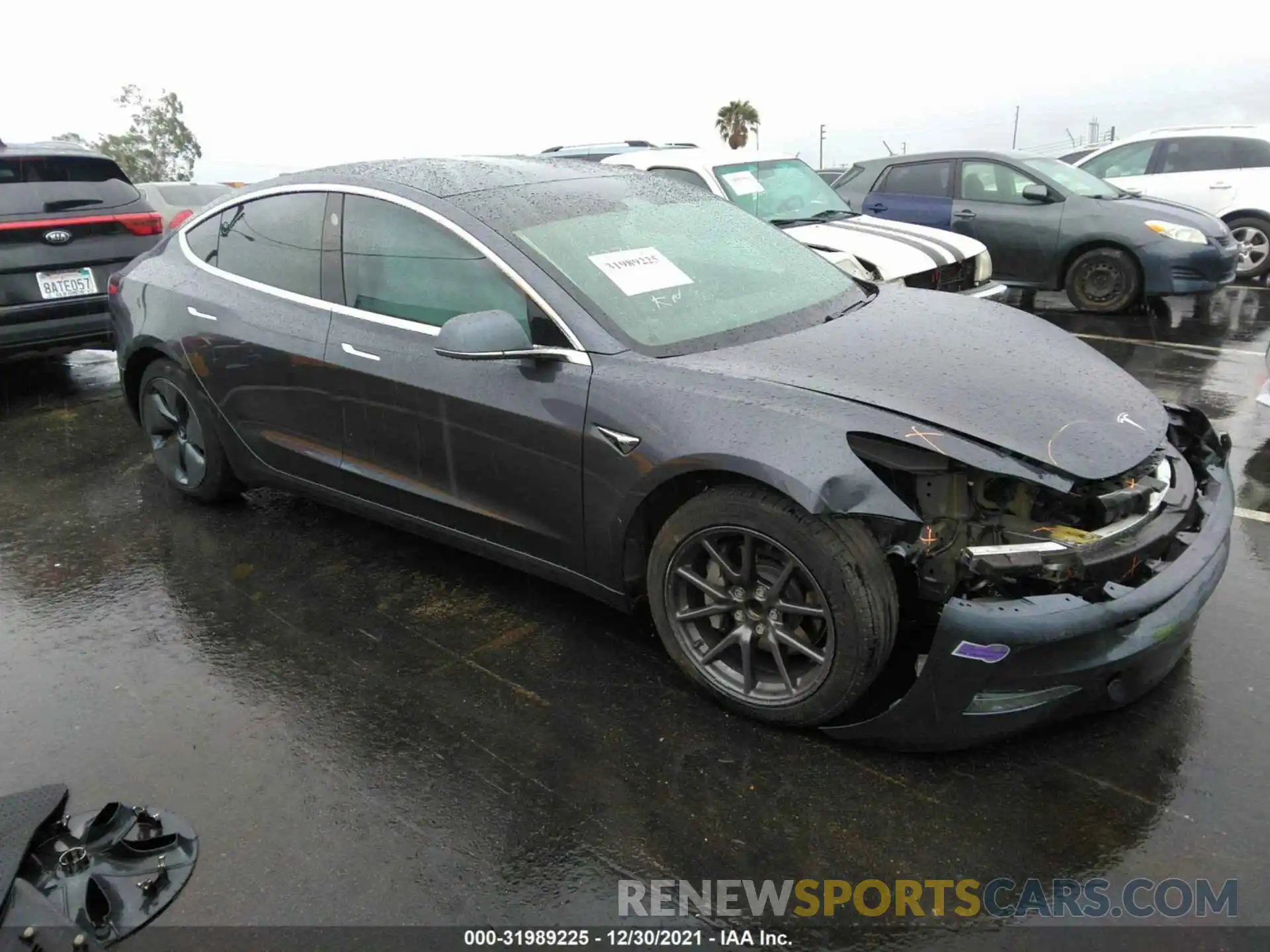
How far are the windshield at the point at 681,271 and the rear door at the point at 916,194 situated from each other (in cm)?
638

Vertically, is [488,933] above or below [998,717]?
below

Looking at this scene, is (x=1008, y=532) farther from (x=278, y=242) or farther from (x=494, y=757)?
(x=278, y=242)

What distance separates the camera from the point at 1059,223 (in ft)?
30.3

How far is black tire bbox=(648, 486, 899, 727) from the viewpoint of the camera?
→ 2633 mm

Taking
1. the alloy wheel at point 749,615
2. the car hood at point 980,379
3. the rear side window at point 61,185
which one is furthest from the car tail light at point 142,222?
the alloy wheel at point 749,615

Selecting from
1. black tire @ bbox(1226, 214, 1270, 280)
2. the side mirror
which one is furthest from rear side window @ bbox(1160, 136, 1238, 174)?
the side mirror

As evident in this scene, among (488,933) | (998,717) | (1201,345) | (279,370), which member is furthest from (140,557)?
(1201,345)

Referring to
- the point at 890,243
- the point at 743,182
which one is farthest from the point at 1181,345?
the point at 743,182

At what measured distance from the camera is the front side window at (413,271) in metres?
3.40

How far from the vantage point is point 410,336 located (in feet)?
11.8

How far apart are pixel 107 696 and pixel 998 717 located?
2.82m

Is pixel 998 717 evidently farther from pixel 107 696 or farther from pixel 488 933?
pixel 107 696

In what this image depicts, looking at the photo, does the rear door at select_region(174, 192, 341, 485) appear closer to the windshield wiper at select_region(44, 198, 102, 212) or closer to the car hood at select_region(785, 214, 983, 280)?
the windshield wiper at select_region(44, 198, 102, 212)

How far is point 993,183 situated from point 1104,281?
56.1 inches
